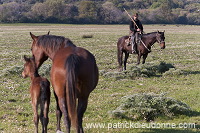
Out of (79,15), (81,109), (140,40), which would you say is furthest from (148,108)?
(79,15)

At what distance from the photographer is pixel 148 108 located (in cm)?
962

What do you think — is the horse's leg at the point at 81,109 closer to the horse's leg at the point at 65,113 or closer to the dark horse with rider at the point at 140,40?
the horse's leg at the point at 65,113

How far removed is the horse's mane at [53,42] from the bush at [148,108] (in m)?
3.08

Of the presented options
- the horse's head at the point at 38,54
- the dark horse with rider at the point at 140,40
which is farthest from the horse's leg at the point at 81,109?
the dark horse with rider at the point at 140,40

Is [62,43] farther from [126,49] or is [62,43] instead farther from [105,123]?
[126,49]

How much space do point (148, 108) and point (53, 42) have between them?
3571 millimetres

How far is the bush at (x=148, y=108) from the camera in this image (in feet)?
31.7

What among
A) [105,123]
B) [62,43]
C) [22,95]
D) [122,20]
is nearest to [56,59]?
[62,43]

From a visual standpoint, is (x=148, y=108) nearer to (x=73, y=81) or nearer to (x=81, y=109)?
(x=81, y=109)

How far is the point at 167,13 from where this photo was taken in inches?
5502

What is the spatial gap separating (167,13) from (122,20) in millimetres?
25600

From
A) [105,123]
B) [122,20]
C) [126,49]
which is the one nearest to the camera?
[105,123]

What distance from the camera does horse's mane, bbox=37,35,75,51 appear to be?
7.86 metres

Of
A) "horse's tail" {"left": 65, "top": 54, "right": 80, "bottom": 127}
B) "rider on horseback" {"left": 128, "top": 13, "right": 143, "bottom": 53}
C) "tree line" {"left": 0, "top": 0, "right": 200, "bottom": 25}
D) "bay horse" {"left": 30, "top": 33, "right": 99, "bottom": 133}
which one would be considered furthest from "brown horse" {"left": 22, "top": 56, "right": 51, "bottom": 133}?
"tree line" {"left": 0, "top": 0, "right": 200, "bottom": 25}
